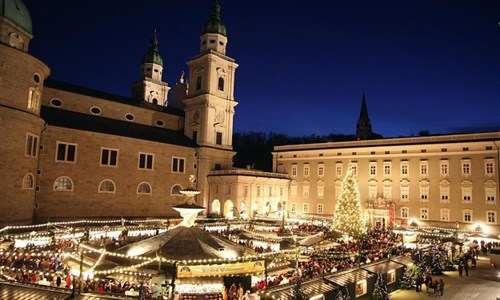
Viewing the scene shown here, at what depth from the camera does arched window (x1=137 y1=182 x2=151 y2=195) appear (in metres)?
43.5

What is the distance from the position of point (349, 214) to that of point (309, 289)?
1785cm

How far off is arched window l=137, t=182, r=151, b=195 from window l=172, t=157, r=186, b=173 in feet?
14.5

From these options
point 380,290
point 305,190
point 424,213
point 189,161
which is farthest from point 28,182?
point 424,213

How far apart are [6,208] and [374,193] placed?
40269mm

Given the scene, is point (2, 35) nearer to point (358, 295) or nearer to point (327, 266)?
point (327, 266)

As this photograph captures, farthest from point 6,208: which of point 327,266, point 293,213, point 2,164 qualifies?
point 293,213

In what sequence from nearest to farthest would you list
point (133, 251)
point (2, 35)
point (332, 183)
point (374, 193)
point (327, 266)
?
1. point (133, 251)
2. point (327, 266)
3. point (2, 35)
4. point (374, 193)
5. point (332, 183)

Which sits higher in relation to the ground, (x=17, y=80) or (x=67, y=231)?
(x=17, y=80)

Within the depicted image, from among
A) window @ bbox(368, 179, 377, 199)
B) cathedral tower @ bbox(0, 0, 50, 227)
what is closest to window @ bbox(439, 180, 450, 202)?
window @ bbox(368, 179, 377, 199)

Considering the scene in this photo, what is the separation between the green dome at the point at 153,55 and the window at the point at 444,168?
48967 mm

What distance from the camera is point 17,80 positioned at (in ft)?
100

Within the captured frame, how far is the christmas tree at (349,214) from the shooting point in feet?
106

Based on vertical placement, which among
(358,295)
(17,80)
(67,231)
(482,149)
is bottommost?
(358,295)

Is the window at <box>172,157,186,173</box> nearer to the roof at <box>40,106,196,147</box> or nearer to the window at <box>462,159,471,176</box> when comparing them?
the roof at <box>40,106,196,147</box>
